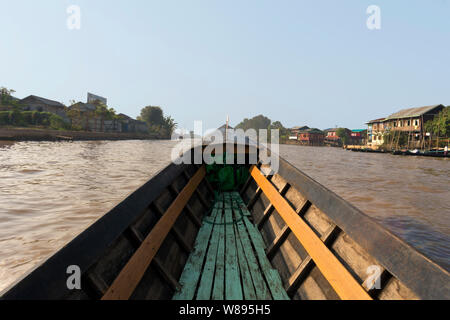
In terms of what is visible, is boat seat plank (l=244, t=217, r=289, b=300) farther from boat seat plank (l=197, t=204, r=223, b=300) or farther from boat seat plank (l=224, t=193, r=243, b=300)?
boat seat plank (l=197, t=204, r=223, b=300)

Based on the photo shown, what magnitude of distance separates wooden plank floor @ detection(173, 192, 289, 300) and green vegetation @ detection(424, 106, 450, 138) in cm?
4907

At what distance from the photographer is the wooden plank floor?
2.27 meters

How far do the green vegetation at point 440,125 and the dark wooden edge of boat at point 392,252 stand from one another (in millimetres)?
49670

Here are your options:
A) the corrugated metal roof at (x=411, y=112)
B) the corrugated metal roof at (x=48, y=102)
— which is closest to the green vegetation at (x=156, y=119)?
the corrugated metal roof at (x=48, y=102)

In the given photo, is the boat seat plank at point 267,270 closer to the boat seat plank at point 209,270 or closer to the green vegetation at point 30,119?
the boat seat plank at point 209,270

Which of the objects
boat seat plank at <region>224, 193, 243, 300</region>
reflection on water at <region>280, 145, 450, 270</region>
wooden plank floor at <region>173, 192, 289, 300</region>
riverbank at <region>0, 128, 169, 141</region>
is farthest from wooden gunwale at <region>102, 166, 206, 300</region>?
riverbank at <region>0, 128, 169, 141</region>

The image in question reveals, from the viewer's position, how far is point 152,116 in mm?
99875

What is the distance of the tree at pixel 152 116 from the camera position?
326ft

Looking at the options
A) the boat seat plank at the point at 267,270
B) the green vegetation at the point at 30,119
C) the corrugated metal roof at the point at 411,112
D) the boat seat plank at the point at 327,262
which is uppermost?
the corrugated metal roof at the point at 411,112

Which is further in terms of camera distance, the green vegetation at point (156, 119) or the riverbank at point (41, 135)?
the green vegetation at point (156, 119)

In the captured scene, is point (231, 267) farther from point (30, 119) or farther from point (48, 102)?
point (48, 102)

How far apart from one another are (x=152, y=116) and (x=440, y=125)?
297 feet

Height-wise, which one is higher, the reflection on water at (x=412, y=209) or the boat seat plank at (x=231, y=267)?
the boat seat plank at (x=231, y=267)
